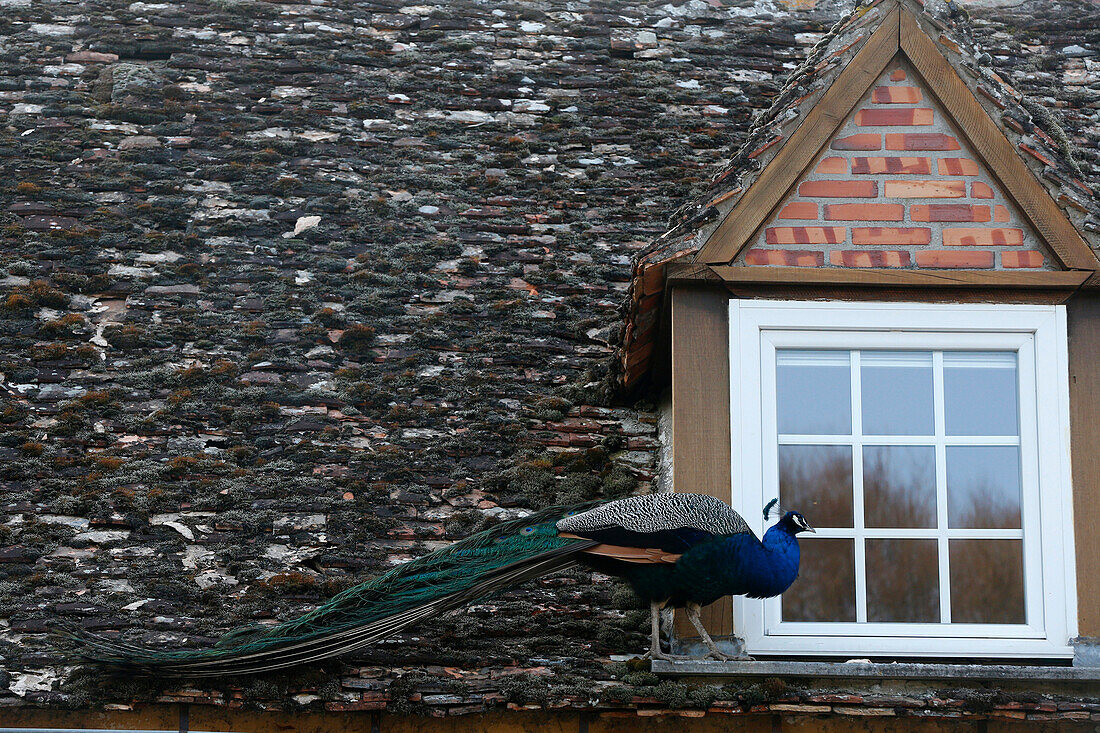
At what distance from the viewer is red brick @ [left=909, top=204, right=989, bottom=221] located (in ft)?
18.8

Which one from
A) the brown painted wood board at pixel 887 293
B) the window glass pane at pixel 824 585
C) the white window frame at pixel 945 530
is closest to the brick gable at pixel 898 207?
the brown painted wood board at pixel 887 293

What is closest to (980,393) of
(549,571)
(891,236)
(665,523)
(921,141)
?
(891,236)

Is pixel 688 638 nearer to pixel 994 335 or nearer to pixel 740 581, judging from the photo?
pixel 740 581

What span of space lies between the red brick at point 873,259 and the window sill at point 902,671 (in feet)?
5.95

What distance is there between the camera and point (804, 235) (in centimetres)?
573

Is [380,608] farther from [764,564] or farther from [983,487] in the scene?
[983,487]

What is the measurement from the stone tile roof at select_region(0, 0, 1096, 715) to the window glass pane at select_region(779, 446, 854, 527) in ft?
2.60

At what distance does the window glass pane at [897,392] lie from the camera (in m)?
5.48

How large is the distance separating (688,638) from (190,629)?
7.13ft

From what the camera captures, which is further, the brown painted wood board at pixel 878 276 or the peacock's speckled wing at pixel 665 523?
the brown painted wood board at pixel 878 276

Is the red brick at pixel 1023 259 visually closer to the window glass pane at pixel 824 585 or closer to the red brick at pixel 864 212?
the red brick at pixel 864 212

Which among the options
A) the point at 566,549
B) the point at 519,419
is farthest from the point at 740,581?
the point at 519,419

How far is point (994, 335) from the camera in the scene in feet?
18.4

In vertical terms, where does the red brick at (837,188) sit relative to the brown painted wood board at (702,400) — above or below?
above
